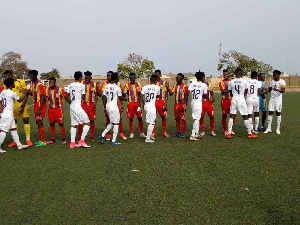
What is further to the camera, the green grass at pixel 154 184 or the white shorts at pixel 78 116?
the white shorts at pixel 78 116

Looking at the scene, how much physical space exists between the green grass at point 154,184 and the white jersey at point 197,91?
55.5 inches

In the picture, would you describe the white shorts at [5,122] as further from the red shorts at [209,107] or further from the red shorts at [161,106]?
the red shorts at [209,107]

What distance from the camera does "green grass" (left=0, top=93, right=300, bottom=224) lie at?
3945 mm

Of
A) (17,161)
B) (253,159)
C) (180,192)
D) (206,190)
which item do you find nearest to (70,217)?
(180,192)

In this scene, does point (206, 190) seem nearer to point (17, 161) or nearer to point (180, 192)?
point (180, 192)

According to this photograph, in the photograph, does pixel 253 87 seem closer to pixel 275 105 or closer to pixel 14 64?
pixel 275 105

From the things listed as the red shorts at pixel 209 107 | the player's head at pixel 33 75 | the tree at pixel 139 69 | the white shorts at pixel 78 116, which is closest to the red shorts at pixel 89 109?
the white shorts at pixel 78 116

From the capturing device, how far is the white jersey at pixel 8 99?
298 inches

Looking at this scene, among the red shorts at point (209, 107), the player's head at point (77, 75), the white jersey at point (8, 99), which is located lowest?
the red shorts at point (209, 107)

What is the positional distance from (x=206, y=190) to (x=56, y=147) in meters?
5.09

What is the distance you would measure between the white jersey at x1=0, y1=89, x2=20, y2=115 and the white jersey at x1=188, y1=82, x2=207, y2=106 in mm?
5173

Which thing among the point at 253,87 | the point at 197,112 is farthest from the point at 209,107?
the point at 253,87

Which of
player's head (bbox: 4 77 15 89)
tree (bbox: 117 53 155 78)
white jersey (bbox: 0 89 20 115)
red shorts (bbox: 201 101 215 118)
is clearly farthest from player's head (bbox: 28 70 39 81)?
tree (bbox: 117 53 155 78)

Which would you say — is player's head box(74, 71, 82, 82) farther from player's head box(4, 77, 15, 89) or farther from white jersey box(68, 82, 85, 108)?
player's head box(4, 77, 15, 89)
